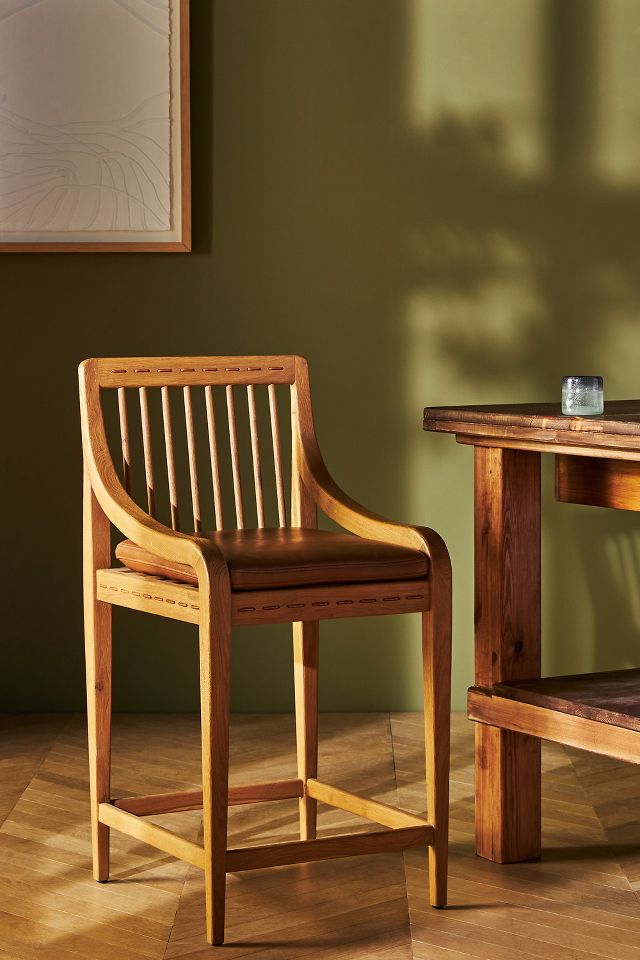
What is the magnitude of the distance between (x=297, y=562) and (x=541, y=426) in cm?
46

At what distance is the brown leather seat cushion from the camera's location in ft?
6.35

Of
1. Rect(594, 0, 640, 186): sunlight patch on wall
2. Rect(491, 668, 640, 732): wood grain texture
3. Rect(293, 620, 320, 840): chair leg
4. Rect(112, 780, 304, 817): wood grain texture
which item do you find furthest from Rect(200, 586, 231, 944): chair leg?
Rect(594, 0, 640, 186): sunlight patch on wall

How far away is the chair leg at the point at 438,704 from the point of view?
6.79ft

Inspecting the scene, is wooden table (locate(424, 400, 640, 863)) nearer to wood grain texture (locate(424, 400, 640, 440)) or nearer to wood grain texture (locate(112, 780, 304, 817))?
wood grain texture (locate(424, 400, 640, 440))

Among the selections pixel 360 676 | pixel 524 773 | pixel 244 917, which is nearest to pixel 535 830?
pixel 524 773

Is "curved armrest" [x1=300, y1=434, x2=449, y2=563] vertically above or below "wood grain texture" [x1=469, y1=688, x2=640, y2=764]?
above

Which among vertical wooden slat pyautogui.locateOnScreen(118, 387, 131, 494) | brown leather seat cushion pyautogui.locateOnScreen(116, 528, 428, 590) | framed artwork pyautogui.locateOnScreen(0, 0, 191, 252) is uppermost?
framed artwork pyautogui.locateOnScreen(0, 0, 191, 252)

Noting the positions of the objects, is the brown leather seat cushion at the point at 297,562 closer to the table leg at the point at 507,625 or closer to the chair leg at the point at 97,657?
the chair leg at the point at 97,657

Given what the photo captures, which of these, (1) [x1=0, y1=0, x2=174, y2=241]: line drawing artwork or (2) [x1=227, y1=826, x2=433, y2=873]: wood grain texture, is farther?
(1) [x1=0, y1=0, x2=174, y2=241]: line drawing artwork

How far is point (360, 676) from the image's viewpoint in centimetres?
346

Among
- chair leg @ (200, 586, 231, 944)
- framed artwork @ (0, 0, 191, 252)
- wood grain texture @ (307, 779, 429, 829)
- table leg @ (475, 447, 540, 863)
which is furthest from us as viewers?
framed artwork @ (0, 0, 191, 252)

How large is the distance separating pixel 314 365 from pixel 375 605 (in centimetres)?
148

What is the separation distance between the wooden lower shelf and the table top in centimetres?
41

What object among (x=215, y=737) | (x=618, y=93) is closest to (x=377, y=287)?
(x=618, y=93)
